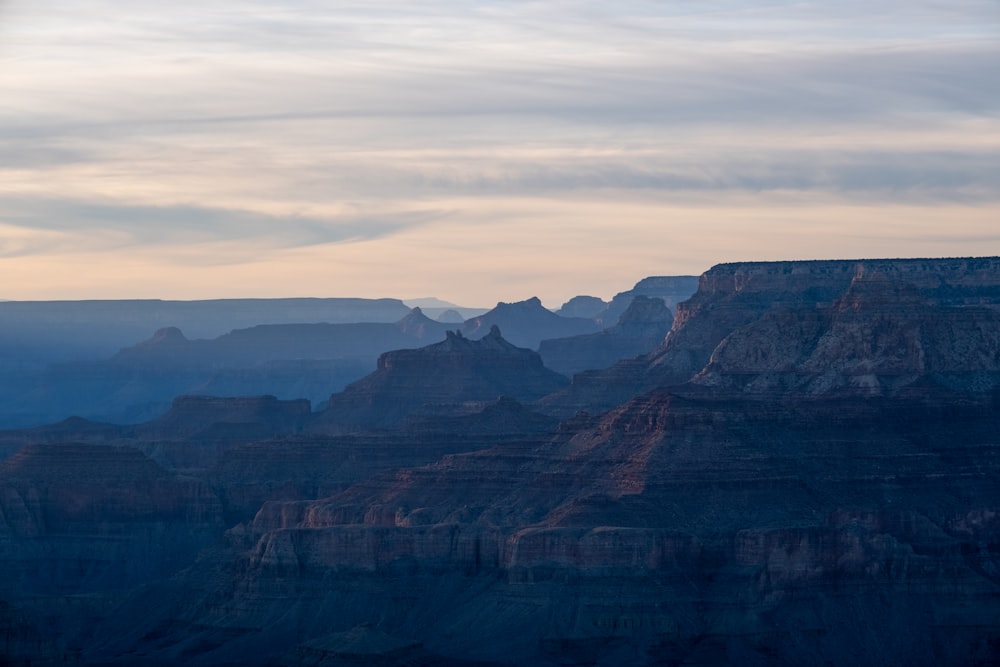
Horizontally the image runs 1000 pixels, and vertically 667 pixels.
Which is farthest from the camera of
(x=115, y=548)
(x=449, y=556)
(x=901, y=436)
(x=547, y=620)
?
(x=115, y=548)

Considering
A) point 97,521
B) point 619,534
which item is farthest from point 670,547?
point 97,521

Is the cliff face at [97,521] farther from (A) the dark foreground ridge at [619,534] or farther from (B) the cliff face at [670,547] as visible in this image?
(B) the cliff face at [670,547]

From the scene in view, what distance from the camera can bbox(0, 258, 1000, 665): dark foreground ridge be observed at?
141125 mm

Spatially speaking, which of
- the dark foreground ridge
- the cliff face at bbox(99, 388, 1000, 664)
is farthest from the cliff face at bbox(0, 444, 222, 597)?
the cliff face at bbox(99, 388, 1000, 664)

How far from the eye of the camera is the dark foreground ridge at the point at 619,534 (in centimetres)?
14112

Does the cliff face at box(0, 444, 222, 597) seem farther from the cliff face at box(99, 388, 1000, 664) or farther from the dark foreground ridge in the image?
the cliff face at box(99, 388, 1000, 664)

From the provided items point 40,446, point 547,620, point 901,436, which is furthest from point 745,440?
point 40,446

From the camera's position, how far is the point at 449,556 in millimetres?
151250

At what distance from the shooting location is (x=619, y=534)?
14500 centimetres

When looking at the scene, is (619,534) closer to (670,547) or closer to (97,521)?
(670,547)

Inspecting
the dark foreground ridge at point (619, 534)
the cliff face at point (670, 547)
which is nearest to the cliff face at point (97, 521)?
the dark foreground ridge at point (619, 534)

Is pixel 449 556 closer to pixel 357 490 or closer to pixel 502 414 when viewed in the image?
pixel 357 490

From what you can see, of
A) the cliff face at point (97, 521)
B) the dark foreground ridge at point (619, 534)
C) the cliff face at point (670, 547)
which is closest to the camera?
the cliff face at point (670, 547)

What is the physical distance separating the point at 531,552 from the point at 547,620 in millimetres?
5541
